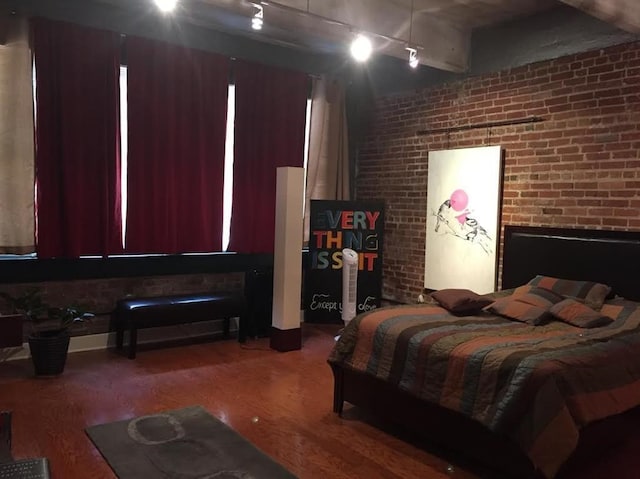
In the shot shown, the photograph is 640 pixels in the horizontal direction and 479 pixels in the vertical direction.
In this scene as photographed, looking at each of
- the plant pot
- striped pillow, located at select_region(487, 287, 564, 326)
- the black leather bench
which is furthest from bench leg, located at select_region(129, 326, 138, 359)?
striped pillow, located at select_region(487, 287, 564, 326)

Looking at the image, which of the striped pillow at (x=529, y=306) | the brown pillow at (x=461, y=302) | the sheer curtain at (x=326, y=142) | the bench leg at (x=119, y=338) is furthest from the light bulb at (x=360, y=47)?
the bench leg at (x=119, y=338)

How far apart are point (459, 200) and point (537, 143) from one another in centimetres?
87

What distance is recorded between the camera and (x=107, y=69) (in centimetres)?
448

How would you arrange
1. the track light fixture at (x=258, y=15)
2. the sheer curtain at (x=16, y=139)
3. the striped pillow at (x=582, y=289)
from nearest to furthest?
the track light fixture at (x=258, y=15) → the striped pillow at (x=582, y=289) → the sheer curtain at (x=16, y=139)

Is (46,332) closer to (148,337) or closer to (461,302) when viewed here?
(148,337)

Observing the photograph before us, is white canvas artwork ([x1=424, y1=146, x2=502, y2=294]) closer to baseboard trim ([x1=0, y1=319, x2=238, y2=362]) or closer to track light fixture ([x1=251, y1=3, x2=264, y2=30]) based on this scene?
baseboard trim ([x1=0, y1=319, x2=238, y2=362])

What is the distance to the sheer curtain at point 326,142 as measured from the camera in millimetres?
5855

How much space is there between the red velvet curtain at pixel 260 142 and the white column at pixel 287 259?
0.69 metres

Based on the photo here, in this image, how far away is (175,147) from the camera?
192 inches

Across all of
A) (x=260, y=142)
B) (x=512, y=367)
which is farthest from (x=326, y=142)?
(x=512, y=367)

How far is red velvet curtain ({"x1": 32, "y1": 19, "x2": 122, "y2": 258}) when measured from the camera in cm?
423

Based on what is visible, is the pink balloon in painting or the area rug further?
the pink balloon in painting

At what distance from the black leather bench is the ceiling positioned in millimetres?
2320

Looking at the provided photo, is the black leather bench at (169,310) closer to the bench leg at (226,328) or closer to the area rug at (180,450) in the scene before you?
the bench leg at (226,328)
